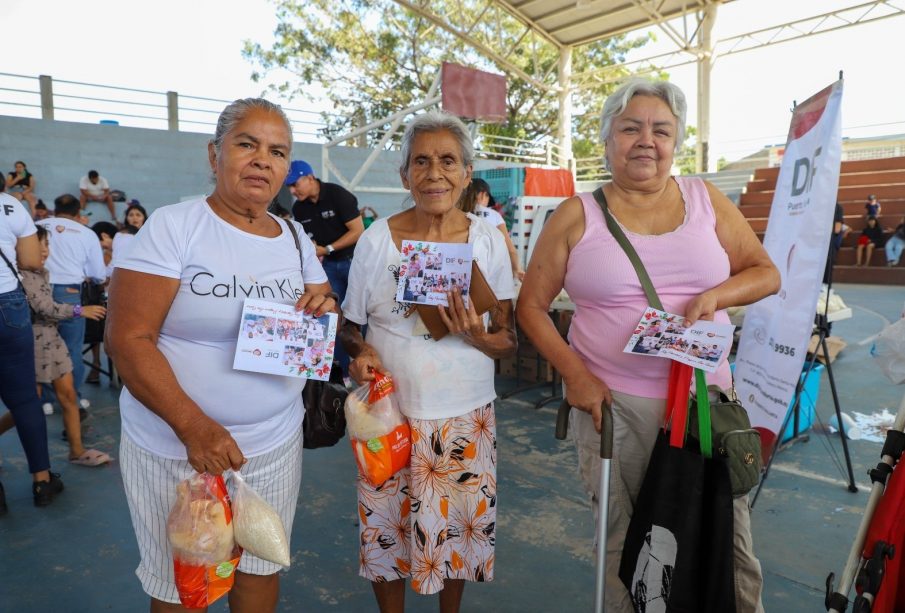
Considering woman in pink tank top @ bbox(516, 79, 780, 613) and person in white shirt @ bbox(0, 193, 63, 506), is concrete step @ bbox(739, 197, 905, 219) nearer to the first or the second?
woman in pink tank top @ bbox(516, 79, 780, 613)

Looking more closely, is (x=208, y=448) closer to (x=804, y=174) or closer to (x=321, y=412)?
(x=321, y=412)

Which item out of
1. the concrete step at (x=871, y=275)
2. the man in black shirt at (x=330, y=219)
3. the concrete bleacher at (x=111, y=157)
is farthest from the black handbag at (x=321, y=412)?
the concrete step at (x=871, y=275)

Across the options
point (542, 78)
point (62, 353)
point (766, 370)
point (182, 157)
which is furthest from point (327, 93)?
point (766, 370)

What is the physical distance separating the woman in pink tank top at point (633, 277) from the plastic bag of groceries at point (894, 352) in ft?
1.09

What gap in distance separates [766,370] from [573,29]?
19.3 metres

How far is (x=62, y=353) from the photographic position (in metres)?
3.98

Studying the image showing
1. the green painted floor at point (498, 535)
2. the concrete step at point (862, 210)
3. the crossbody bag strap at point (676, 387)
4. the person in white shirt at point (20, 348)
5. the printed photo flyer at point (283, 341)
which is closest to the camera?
the printed photo flyer at point (283, 341)

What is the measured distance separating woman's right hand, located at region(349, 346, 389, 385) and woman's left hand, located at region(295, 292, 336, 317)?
31 centimetres

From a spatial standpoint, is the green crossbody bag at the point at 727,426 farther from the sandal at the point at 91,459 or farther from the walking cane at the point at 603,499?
the sandal at the point at 91,459

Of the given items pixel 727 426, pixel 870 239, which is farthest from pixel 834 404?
pixel 870 239

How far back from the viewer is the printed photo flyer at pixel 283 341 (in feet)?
5.13

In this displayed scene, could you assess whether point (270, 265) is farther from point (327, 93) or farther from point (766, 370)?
point (327, 93)

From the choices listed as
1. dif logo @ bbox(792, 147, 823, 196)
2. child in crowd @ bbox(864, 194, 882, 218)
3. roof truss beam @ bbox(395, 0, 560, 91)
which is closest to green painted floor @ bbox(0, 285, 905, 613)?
dif logo @ bbox(792, 147, 823, 196)

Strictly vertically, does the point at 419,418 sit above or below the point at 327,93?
below
